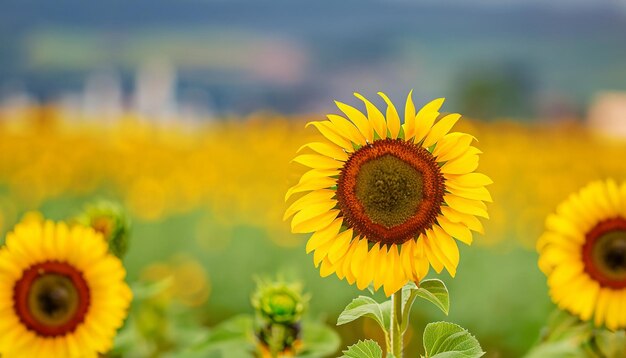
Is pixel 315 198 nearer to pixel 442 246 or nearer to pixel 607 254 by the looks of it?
pixel 442 246

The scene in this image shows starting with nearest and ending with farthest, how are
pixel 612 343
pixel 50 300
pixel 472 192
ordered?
pixel 472 192 → pixel 50 300 → pixel 612 343

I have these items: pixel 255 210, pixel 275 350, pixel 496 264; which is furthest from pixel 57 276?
pixel 255 210

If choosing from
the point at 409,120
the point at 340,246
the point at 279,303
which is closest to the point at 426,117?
the point at 409,120

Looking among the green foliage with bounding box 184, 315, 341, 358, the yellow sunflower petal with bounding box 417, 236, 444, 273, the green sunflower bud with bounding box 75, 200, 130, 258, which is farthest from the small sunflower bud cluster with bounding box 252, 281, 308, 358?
the yellow sunflower petal with bounding box 417, 236, 444, 273

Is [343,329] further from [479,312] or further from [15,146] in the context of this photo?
[15,146]

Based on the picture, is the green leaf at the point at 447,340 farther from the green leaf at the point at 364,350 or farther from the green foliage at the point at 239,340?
the green foliage at the point at 239,340

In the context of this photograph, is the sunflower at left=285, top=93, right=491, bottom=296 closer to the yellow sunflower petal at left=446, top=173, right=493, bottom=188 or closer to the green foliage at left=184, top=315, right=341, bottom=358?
the yellow sunflower petal at left=446, top=173, right=493, bottom=188
